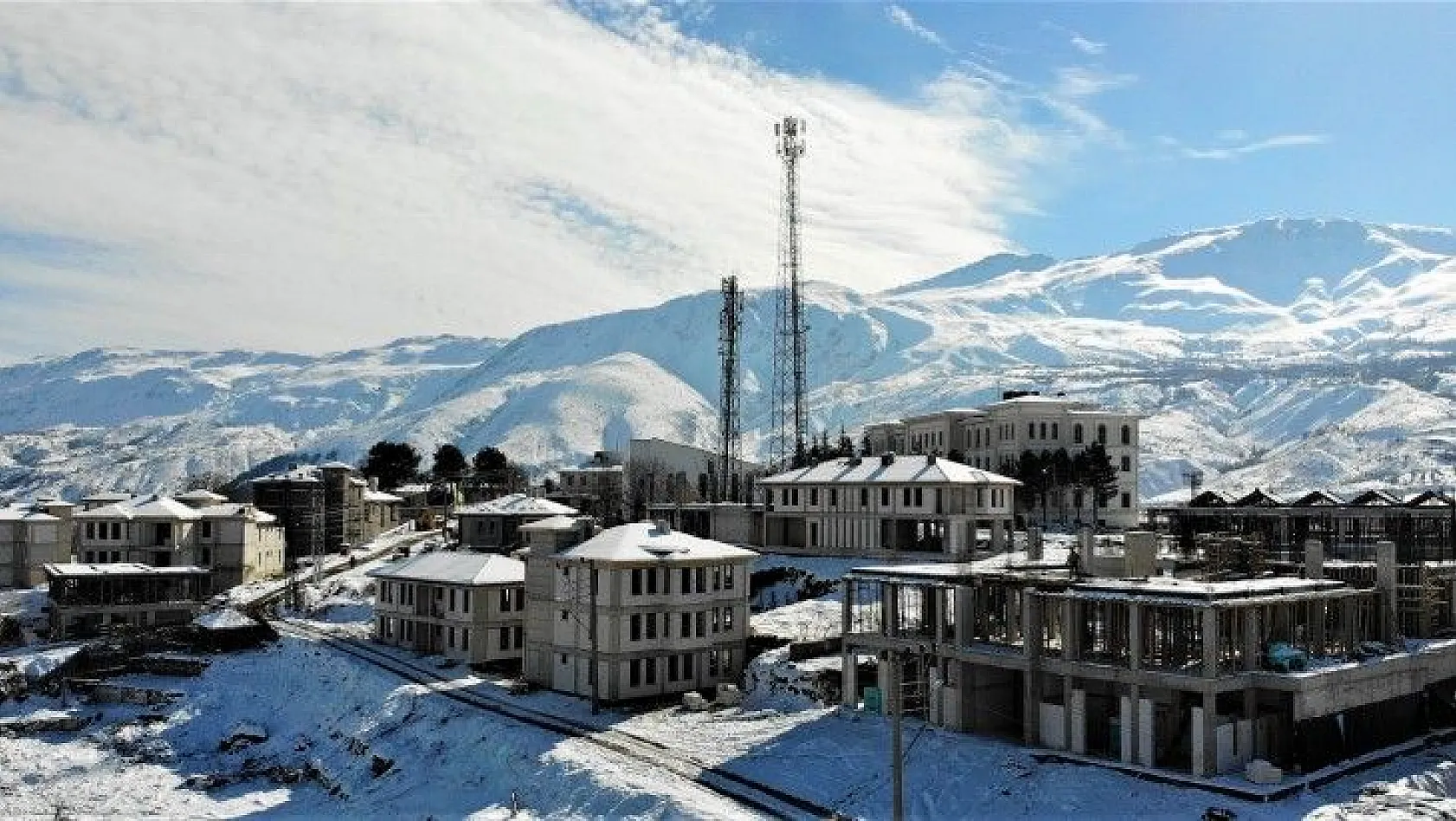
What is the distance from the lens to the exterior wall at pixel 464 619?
78812 mm

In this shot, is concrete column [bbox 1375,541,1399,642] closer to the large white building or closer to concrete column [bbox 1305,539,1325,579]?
concrete column [bbox 1305,539,1325,579]

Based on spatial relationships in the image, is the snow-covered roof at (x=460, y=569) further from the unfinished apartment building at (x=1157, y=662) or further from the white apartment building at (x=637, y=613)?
the unfinished apartment building at (x=1157, y=662)

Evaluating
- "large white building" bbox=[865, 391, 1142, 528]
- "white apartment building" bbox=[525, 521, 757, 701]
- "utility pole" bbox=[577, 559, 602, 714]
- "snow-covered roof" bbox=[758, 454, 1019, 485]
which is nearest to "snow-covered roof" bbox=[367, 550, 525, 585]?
"white apartment building" bbox=[525, 521, 757, 701]

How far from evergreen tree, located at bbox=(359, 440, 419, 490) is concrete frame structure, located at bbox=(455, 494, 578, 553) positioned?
66753mm

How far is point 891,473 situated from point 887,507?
299cm

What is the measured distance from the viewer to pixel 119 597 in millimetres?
96062

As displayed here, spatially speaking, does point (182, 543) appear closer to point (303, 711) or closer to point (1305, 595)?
A: point (303, 711)

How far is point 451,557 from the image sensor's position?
3361 inches

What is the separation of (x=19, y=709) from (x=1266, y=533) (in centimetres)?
9094

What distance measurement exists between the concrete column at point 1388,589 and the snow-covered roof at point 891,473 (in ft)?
118

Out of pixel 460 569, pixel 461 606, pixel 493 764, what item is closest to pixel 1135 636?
pixel 493 764

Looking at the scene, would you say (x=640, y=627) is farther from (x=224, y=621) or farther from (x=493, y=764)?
(x=224, y=621)

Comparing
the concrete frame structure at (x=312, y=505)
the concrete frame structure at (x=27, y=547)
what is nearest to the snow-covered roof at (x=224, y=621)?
the concrete frame structure at (x=27, y=547)

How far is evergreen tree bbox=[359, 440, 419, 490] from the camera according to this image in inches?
6683
